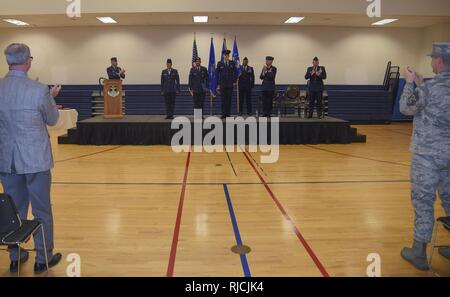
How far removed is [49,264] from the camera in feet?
9.32

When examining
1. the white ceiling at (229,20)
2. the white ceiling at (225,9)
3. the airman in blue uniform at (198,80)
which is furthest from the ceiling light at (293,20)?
the airman in blue uniform at (198,80)

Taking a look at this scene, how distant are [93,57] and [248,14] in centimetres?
582

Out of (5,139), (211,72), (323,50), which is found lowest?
(5,139)

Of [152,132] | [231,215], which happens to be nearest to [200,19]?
[152,132]

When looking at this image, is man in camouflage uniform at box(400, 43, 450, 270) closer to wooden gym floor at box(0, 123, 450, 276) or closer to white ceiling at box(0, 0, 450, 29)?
wooden gym floor at box(0, 123, 450, 276)

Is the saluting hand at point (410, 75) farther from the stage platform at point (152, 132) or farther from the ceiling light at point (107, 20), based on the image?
the ceiling light at point (107, 20)

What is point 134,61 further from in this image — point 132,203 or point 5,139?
point 5,139

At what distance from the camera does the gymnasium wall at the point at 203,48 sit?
13.4m

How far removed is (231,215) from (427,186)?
6.40 feet

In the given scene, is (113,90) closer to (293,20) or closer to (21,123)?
(293,20)

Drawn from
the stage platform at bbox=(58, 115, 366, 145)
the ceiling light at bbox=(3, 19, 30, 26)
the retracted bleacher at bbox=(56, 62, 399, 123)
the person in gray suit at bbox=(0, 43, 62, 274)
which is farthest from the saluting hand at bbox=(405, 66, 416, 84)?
the ceiling light at bbox=(3, 19, 30, 26)

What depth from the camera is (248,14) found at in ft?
37.0
